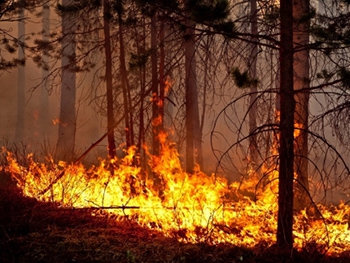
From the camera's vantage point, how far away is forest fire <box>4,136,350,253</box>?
5930mm

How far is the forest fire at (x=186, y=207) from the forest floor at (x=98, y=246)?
0.99ft

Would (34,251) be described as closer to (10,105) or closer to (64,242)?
(64,242)

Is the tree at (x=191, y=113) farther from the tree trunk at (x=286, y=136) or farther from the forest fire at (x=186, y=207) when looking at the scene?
the tree trunk at (x=286, y=136)

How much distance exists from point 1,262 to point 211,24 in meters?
3.49

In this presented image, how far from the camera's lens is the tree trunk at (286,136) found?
17.3 feet

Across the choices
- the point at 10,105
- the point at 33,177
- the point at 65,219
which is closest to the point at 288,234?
the point at 65,219

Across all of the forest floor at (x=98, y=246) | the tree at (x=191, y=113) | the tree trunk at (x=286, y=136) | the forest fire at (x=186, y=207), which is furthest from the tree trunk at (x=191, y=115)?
the tree trunk at (x=286, y=136)

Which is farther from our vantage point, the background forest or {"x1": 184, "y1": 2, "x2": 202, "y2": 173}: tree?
{"x1": 184, "y1": 2, "x2": 202, "y2": 173}: tree

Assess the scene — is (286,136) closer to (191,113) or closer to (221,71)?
(221,71)

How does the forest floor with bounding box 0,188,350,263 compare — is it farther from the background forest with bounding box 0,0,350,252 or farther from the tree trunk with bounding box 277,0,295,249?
the background forest with bounding box 0,0,350,252

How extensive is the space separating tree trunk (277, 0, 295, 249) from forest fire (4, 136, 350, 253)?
249 mm

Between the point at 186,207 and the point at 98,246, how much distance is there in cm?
173

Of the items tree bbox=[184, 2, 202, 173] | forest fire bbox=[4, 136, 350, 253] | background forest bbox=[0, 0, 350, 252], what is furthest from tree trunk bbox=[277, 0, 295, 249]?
tree bbox=[184, 2, 202, 173]

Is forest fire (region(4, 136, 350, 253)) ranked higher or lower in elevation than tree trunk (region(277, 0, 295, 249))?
lower
